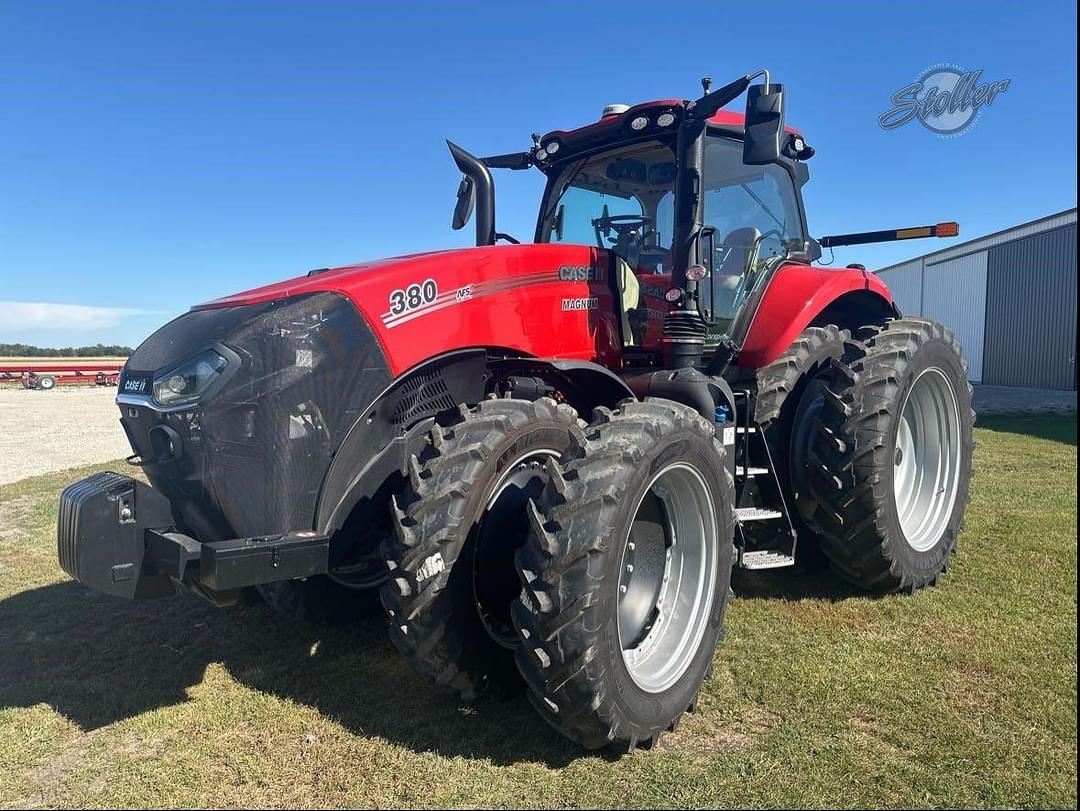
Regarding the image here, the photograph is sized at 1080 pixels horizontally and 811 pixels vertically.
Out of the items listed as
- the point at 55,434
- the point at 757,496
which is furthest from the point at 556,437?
the point at 55,434

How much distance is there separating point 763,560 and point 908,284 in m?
27.7

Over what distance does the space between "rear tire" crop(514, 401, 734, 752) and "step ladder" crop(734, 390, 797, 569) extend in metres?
0.75

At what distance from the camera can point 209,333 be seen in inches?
113

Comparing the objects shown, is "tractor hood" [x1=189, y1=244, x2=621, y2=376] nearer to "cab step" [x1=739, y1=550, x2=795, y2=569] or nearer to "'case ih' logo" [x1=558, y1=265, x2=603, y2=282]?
"'case ih' logo" [x1=558, y1=265, x2=603, y2=282]

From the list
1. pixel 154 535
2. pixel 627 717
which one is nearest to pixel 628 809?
pixel 627 717

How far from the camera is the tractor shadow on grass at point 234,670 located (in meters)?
3.06

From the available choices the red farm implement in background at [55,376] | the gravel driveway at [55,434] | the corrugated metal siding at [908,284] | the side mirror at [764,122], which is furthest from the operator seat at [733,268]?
the red farm implement in background at [55,376]

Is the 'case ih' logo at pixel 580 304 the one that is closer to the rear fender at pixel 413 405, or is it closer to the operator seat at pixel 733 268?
the rear fender at pixel 413 405

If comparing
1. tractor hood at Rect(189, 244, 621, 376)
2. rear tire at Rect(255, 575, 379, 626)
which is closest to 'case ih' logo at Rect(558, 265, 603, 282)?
tractor hood at Rect(189, 244, 621, 376)

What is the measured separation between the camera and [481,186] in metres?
3.99

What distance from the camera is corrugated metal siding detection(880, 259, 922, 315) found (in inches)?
1070

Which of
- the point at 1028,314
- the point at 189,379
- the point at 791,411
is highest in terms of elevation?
the point at 1028,314

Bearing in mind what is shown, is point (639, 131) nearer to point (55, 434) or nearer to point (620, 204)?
point (620, 204)

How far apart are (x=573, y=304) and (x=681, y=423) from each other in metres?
1.05
